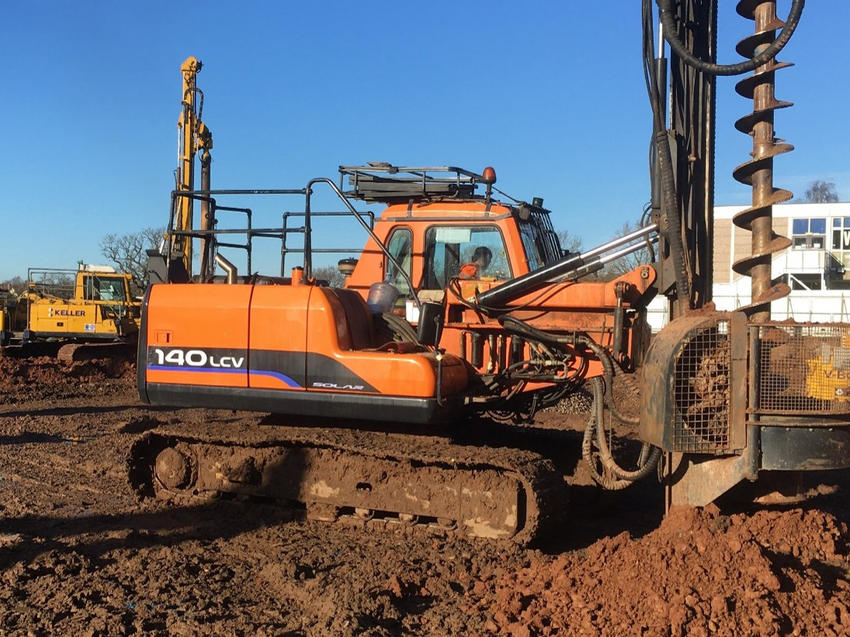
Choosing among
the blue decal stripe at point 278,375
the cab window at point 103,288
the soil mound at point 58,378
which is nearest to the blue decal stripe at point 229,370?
the blue decal stripe at point 278,375

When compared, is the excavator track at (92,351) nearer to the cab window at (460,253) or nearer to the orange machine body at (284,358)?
the orange machine body at (284,358)

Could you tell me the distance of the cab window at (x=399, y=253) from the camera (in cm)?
673

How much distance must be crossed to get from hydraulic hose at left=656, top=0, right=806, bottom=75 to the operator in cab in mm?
2111

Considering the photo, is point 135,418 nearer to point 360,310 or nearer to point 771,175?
point 360,310

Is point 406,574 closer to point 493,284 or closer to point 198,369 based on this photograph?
point 493,284

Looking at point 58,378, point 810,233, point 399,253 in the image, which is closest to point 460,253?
point 399,253

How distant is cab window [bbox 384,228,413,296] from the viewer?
22.1ft

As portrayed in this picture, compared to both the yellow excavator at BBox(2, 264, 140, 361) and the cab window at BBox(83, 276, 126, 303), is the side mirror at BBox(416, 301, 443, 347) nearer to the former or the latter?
the yellow excavator at BBox(2, 264, 140, 361)

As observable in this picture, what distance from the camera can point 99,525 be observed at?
20.7ft

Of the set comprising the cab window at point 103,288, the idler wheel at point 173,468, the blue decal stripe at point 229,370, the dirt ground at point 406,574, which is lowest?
the dirt ground at point 406,574

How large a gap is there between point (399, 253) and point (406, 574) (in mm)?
2723

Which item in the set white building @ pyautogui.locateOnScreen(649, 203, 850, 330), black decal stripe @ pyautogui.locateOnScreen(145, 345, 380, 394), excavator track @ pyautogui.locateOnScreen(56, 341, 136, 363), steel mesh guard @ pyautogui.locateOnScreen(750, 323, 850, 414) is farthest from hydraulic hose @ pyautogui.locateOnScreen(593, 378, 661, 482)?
white building @ pyautogui.locateOnScreen(649, 203, 850, 330)

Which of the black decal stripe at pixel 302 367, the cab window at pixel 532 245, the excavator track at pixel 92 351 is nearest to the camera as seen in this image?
the black decal stripe at pixel 302 367

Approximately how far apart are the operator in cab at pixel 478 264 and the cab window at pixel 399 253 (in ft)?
1.58
